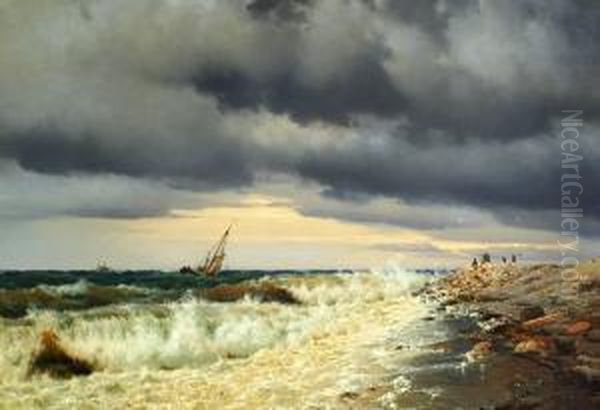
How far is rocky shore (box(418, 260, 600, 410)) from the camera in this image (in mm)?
13258

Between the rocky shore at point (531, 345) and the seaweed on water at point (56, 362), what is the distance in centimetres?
803

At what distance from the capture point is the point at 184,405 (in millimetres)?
14805

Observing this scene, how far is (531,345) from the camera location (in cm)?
1798

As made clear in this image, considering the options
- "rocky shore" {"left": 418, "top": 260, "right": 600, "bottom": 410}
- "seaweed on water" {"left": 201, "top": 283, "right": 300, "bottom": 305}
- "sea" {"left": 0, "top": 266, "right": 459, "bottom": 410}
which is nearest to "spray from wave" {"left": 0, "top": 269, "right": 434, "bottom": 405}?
"sea" {"left": 0, "top": 266, "right": 459, "bottom": 410}

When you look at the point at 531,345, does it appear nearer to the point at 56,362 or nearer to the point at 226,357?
the point at 226,357

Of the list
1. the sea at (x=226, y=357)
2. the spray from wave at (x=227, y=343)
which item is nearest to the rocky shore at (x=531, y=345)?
the sea at (x=226, y=357)

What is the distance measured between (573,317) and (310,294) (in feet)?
109

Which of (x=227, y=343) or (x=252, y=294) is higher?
(x=252, y=294)

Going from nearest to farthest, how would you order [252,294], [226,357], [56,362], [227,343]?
1. [56,362]
2. [226,357]
3. [227,343]
4. [252,294]

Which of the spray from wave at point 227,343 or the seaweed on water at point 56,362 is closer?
the spray from wave at point 227,343

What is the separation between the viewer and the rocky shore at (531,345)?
1326 cm

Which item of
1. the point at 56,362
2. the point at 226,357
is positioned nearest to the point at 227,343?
the point at 226,357

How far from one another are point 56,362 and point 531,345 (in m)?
10.5

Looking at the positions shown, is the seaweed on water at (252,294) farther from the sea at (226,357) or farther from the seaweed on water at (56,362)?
the seaweed on water at (56,362)
